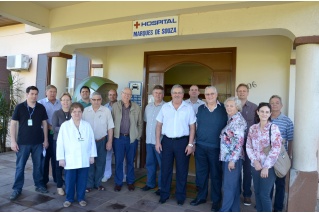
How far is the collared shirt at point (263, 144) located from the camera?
275 cm

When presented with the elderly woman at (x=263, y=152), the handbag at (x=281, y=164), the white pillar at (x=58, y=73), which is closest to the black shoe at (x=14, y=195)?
the white pillar at (x=58, y=73)

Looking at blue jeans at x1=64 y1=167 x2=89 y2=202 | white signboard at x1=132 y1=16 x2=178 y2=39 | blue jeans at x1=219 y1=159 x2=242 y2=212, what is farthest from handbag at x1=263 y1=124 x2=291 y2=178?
blue jeans at x1=64 y1=167 x2=89 y2=202

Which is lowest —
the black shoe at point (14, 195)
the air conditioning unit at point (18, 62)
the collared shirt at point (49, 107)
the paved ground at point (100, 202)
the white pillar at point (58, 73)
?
the paved ground at point (100, 202)

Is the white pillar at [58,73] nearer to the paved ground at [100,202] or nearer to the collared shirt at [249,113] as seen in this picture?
the paved ground at [100,202]

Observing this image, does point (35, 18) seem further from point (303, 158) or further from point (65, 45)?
point (303, 158)

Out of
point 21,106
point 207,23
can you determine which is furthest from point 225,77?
point 21,106

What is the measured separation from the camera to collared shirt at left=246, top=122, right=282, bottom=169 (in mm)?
2754

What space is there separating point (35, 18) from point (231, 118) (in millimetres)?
3828

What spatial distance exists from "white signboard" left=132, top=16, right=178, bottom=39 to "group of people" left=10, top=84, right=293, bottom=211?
2.88 ft

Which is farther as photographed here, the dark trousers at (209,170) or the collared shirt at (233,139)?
the dark trousers at (209,170)

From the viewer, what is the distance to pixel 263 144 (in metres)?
2.83

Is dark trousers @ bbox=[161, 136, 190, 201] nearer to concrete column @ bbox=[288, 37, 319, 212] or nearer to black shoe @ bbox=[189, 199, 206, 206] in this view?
black shoe @ bbox=[189, 199, 206, 206]

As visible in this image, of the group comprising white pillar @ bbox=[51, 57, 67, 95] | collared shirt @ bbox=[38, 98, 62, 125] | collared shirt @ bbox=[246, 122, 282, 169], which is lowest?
collared shirt @ bbox=[246, 122, 282, 169]

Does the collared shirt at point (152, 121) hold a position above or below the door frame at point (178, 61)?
below
